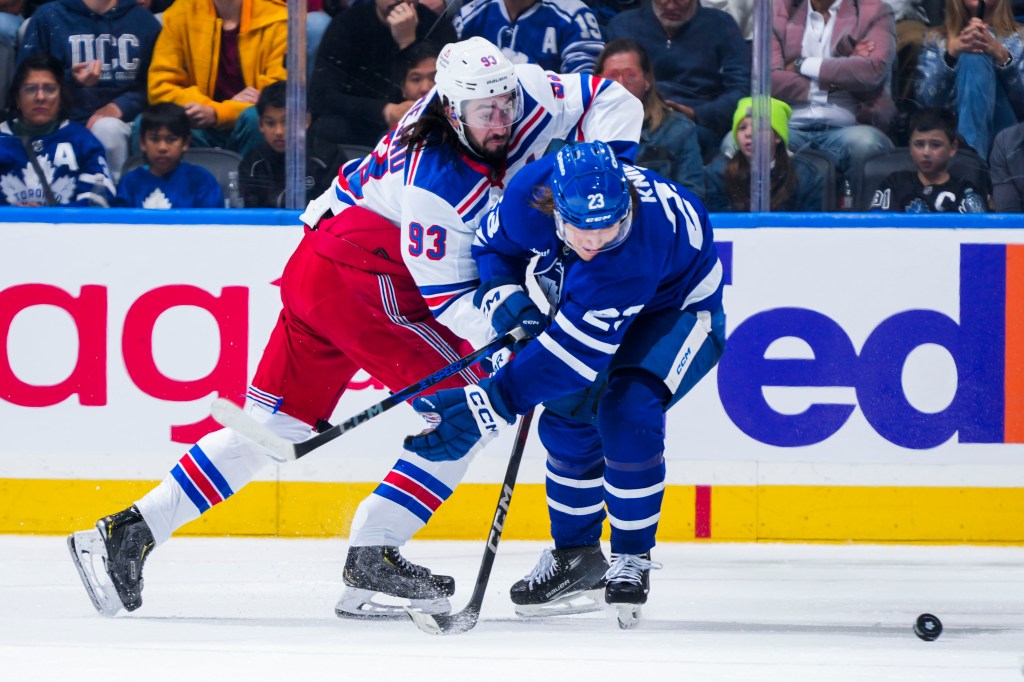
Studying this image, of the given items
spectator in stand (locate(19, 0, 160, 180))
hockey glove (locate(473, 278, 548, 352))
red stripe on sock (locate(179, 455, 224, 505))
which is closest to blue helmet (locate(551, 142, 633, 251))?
hockey glove (locate(473, 278, 548, 352))

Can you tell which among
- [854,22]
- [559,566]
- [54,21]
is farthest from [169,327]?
[854,22]

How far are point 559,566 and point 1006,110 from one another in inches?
75.8

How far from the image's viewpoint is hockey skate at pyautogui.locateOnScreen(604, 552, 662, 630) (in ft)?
9.05

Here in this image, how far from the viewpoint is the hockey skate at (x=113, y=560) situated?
9.75 ft

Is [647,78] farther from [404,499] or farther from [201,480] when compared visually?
[201,480]

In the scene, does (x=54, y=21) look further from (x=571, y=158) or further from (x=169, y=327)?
(x=571, y=158)

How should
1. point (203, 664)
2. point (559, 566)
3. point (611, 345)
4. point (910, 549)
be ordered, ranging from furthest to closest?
point (910, 549), point (559, 566), point (611, 345), point (203, 664)

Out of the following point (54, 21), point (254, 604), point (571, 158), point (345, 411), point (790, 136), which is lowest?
point (254, 604)

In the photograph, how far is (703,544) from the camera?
3.88 m

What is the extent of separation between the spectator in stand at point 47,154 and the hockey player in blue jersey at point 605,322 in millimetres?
1583

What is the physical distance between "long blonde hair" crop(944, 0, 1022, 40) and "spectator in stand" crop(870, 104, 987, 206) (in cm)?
24

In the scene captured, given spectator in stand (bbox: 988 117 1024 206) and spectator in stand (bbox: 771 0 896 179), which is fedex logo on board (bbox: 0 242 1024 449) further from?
spectator in stand (bbox: 771 0 896 179)

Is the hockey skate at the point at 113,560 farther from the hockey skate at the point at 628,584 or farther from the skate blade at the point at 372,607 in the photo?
the hockey skate at the point at 628,584

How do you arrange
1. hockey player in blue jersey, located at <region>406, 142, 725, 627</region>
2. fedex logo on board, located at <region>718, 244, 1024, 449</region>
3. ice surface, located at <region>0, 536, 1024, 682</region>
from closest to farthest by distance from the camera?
1. ice surface, located at <region>0, 536, 1024, 682</region>
2. hockey player in blue jersey, located at <region>406, 142, 725, 627</region>
3. fedex logo on board, located at <region>718, 244, 1024, 449</region>
